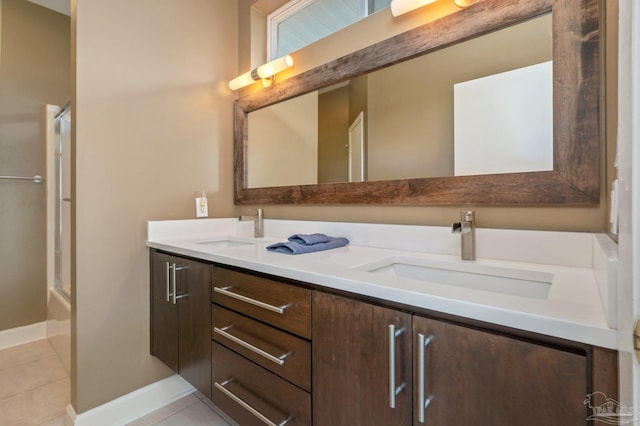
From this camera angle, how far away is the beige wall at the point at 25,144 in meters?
2.23

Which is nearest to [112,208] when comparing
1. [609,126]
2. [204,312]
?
[204,312]

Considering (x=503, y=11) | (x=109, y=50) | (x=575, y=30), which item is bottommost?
(x=575, y=30)

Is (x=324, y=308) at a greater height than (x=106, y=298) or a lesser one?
greater

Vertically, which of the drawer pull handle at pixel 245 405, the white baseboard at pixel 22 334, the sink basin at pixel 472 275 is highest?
the sink basin at pixel 472 275

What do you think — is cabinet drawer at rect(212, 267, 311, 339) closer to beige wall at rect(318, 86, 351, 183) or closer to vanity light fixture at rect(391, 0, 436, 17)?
beige wall at rect(318, 86, 351, 183)

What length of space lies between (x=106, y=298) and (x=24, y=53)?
7.35 feet

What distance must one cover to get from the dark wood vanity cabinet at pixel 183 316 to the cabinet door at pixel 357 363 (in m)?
0.62

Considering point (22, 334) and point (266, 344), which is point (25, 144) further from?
point (266, 344)

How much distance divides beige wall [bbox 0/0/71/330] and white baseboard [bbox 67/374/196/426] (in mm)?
1407

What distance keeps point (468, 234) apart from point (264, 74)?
4.81 ft

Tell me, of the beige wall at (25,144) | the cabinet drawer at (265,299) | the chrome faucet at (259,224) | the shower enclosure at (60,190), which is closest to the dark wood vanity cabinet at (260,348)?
the cabinet drawer at (265,299)

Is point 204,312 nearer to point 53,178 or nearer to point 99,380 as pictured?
point 99,380

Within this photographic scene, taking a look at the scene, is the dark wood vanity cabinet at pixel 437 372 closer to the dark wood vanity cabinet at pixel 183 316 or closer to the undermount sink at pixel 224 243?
the dark wood vanity cabinet at pixel 183 316

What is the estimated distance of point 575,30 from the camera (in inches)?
36.8
